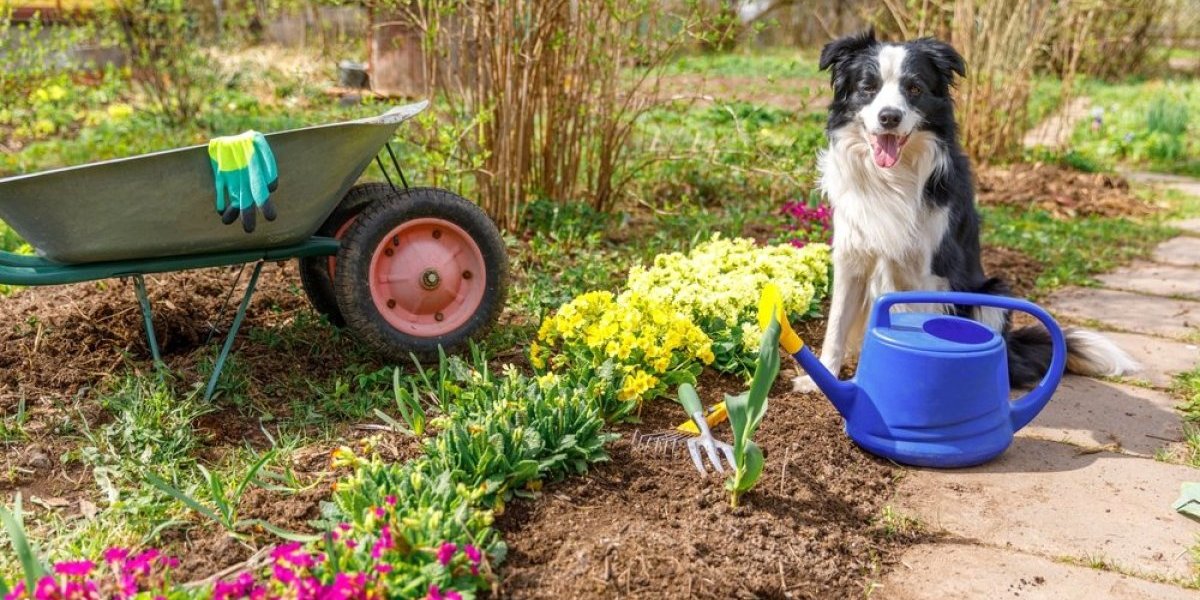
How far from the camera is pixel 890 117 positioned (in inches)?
111

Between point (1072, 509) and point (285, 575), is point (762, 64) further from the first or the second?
point (285, 575)

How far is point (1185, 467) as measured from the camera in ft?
8.72

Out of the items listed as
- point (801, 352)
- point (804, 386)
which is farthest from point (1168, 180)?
point (801, 352)

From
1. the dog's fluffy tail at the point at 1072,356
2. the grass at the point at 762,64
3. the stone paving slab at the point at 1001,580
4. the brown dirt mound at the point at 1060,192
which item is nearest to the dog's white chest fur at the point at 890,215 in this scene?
the dog's fluffy tail at the point at 1072,356

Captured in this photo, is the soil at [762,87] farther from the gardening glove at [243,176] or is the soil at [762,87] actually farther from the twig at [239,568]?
the twig at [239,568]

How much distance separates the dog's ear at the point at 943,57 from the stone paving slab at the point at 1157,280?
210cm

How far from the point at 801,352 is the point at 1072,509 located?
78 cm

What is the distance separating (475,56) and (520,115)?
328 mm

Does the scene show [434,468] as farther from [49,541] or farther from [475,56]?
[475,56]

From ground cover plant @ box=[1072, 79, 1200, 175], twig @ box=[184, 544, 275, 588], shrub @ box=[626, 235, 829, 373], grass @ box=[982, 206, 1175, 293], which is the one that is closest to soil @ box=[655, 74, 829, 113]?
ground cover plant @ box=[1072, 79, 1200, 175]

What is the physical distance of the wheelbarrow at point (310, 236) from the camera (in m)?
2.41

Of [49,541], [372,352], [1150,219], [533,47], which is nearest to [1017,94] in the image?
[1150,219]

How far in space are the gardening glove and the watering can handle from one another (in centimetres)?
166

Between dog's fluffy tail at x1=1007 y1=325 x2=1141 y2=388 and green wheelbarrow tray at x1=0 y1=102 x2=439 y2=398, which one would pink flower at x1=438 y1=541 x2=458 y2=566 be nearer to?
green wheelbarrow tray at x1=0 y1=102 x2=439 y2=398
